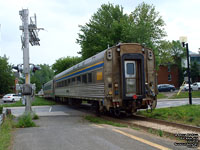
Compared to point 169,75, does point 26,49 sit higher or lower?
lower

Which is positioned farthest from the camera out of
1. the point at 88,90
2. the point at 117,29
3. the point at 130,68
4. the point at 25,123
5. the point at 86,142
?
the point at 117,29

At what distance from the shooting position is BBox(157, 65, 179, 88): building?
187ft

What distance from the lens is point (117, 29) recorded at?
31328 millimetres

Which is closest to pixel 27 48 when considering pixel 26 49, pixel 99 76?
pixel 26 49

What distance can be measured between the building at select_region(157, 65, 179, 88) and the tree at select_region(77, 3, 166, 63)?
19.1 metres

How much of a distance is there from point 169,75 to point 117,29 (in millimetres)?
30973

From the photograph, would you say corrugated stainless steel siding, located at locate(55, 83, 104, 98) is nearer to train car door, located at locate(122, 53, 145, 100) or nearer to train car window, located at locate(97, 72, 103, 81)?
train car window, located at locate(97, 72, 103, 81)

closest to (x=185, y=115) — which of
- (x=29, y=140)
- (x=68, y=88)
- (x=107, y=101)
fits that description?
(x=107, y=101)

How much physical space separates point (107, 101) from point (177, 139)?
4532mm

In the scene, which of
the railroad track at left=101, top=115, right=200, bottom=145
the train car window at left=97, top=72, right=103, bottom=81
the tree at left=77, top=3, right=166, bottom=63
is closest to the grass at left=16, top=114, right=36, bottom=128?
the train car window at left=97, top=72, right=103, bottom=81

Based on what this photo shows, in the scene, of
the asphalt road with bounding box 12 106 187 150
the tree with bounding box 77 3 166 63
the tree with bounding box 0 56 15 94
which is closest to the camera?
the asphalt road with bounding box 12 106 187 150

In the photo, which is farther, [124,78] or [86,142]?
[124,78]

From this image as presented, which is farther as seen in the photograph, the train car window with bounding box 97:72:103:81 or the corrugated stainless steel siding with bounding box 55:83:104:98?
the corrugated stainless steel siding with bounding box 55:83:104:98

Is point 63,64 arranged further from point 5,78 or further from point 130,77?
point 130,77
